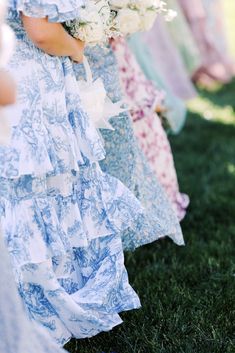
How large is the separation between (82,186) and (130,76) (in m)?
1.35

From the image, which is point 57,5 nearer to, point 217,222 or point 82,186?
point 82,186

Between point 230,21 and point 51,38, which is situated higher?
point 51,38

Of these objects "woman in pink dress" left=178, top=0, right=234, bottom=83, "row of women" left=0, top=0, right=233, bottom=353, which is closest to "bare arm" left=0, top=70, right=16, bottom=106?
"row of women" left=0, top=0, right=233, bottom=353

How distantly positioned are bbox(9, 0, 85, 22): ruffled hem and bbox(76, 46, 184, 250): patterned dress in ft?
2.72

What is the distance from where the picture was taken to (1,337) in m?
2.56

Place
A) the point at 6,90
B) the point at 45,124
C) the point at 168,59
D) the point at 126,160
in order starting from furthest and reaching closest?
1. the point at 168,59
2. the point at 126,160
3. the point at 45,124
4. the point at 6,90

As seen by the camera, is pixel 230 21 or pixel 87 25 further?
pixel 230 21

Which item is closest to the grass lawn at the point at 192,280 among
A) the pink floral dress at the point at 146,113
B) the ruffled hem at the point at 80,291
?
the ruffled hem at the point at 80,291

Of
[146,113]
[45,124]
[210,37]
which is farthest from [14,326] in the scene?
[210,37]

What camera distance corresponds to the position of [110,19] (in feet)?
10.3

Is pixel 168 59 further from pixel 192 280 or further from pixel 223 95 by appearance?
pixel 192 280

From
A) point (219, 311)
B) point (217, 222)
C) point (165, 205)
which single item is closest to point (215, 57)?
point (217, 222)

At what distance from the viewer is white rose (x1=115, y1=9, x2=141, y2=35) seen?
320 centimetres

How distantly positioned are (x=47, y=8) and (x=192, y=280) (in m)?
1.67
